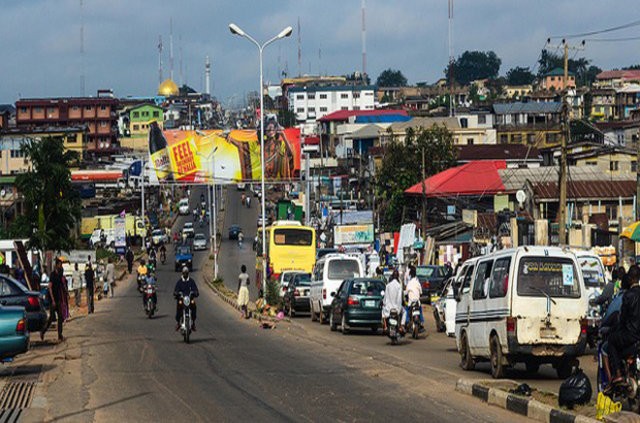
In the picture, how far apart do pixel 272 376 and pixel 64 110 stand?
496 ft

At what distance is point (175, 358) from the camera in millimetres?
23281

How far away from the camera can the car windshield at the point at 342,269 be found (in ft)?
122

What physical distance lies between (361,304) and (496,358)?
12375 mm

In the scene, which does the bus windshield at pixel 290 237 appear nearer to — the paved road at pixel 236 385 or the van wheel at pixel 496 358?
the paved road at pixel 236 385

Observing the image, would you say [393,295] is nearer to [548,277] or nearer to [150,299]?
[548,277]

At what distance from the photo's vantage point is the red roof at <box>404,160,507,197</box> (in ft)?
250

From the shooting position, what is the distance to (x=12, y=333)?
65.0 feet

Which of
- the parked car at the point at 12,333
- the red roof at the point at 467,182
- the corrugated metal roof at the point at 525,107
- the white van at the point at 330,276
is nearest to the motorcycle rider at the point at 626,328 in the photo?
the parked car at the point at 12,333

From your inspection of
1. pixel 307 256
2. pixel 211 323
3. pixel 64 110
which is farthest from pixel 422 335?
pixel 64 110

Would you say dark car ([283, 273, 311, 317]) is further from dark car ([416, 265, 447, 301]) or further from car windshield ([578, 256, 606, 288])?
car windshield ([578, 256, 606, 288])

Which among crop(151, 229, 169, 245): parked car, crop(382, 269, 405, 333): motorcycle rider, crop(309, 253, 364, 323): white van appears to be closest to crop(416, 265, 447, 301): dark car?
crop(309, 253, 364, 323): white van

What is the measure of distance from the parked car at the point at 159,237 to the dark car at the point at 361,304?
71.2m

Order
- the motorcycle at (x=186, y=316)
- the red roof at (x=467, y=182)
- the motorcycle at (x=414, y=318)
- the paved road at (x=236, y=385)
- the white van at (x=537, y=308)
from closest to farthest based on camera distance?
the paved road at (x=236, y=385)
the white van at (x=537, y=308)
the motorcycle at (x=186, y=316)
the motorcycle at (x=414, y=318)
the red roof at (x=467, y=182)

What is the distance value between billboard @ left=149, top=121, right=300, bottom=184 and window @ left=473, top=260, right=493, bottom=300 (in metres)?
66.6
